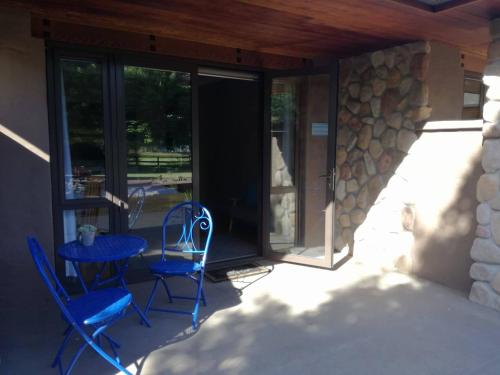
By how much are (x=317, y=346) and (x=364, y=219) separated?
6.73 feet

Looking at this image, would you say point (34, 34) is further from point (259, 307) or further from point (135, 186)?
point (259, 307)

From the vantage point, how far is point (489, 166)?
3.17m

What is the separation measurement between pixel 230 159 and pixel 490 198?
385cm

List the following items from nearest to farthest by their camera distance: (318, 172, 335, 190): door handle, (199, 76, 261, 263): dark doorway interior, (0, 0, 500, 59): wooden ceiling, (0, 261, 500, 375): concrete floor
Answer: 1. (0, 261, 500, 375): concrete floor
2. (0, 0, 500, 59): wooden ceiling
3. (318, 172, 335, 190): door handle
4. (199, 76, 261, 263): dark doorway interior

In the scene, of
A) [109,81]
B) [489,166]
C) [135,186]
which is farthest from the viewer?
[135,186]

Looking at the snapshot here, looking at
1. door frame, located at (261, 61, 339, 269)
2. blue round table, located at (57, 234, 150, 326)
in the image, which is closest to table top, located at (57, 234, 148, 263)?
blue round table, located at (57, 234, 150, 326)

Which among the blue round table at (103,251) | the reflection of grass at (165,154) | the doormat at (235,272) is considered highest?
the reflection of grass at (165,154)

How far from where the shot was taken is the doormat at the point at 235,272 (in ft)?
12.8

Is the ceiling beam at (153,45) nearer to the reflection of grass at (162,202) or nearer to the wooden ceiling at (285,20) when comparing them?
the wooden ceiling at (285,20)

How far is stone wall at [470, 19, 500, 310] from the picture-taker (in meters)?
3.11

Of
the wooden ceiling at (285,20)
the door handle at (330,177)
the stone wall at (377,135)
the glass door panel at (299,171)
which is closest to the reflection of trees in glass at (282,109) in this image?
the glass door panel at (299,171)

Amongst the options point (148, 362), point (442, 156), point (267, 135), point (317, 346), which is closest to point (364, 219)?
point (442, 156)

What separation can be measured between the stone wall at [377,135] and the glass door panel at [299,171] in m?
0.41

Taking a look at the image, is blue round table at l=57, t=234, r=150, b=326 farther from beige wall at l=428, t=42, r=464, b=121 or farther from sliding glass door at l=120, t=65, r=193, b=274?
beige wall at l=428, t=42, r=464, b=121
